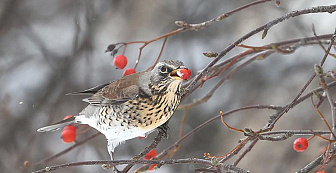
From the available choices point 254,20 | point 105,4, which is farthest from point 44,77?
point 254,20

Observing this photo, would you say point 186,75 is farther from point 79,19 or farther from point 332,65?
point 79,19

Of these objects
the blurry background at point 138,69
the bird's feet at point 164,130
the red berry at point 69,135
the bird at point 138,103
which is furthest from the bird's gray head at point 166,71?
the blurry background at point 138,69

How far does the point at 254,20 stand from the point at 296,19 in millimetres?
437

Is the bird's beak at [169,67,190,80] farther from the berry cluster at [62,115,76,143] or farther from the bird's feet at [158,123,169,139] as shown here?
the berry cluster at [62,115,76,143]

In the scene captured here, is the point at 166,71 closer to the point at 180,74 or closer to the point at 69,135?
the point at 180,74

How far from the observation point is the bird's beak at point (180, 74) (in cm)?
128

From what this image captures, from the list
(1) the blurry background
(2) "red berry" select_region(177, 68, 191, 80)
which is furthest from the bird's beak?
(1) the blurry background

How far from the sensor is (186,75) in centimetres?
128

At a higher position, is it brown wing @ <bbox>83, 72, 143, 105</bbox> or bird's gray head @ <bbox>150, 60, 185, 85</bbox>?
bird's gray head @ <bbox>150, 60, 185, 85</bbox>

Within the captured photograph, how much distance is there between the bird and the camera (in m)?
1.47

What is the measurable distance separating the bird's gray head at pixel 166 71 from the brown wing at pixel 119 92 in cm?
10

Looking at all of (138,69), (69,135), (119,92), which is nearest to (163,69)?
(119,92)

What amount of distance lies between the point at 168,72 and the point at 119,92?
25cm

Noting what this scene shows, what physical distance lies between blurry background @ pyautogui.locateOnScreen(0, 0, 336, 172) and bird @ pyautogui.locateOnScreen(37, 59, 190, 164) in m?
1.13
